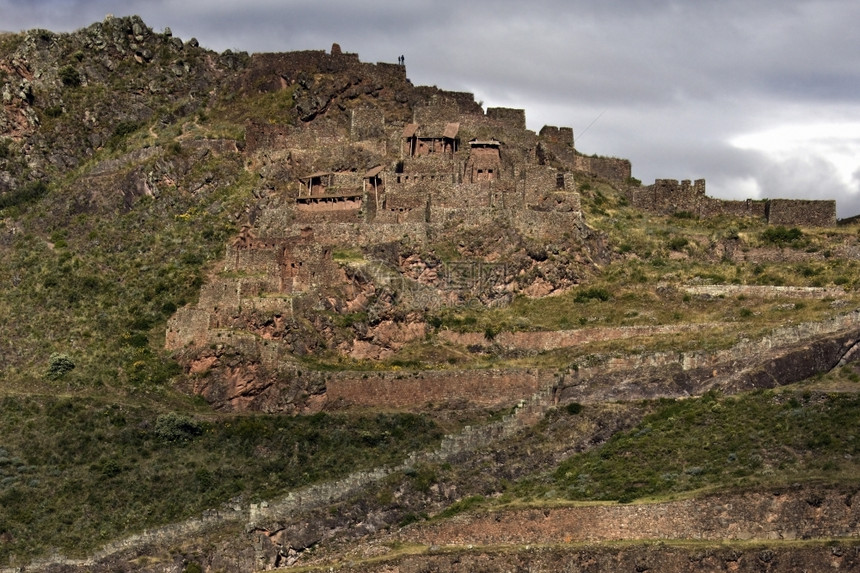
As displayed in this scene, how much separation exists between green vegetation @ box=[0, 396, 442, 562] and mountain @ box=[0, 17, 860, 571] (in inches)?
6.2

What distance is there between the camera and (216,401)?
84.8m

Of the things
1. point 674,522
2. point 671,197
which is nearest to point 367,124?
point 671,197

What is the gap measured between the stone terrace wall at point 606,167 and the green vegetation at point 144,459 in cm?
2883

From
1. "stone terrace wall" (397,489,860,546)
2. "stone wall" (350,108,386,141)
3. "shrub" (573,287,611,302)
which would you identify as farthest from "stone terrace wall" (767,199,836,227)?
"stone terrace wall" (397,489,860,546)

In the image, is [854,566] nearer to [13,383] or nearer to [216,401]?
[216,401]

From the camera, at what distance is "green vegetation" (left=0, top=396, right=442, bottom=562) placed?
246ft

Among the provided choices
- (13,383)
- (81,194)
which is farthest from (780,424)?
(81,194)

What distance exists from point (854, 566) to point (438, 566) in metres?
13.9

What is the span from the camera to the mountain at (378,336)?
227 ft

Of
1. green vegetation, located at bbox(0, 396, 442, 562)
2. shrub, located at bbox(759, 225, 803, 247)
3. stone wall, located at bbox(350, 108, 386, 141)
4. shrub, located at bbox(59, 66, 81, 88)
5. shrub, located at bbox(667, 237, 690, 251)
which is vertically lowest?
green vegetation, located at bbox(0, 396, 442, 562)

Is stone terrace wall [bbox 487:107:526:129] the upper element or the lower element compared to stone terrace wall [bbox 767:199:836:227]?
upper

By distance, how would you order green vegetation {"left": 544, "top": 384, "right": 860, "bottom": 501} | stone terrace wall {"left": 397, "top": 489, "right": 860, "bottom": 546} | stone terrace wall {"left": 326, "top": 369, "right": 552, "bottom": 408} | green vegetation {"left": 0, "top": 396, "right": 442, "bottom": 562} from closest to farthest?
1. stone terrace wall {"left": 397, "top": 489, "right": 860, "bottom": 546}
2. green vegetation {"left": 544, "top": 384, "right": 860, "bottom": 501}
3. green vegetation {"left": 0, "top": 396, "right": 442, "bottom": 562}
4. stone terrace wall {"left": 326, "top": 369, "right": 552, "bottom": 408}

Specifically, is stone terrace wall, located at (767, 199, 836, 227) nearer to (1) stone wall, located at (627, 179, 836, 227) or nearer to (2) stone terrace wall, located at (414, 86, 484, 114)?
(1) stone wall, located at (627, 179, 836, 227)

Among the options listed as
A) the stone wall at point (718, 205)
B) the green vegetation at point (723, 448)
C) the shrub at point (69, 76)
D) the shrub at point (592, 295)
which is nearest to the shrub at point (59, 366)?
the shrub at point (592, 295)
